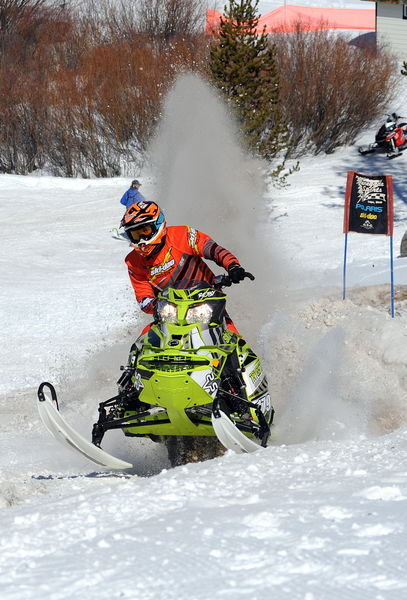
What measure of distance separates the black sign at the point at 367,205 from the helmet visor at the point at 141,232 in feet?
16.7

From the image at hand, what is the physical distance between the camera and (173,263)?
7773mm

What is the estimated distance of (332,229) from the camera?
2239 centimetres

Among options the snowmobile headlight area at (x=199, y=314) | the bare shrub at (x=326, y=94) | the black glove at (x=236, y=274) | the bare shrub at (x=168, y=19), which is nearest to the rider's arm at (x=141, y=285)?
the black glove at (x=236, y=274)

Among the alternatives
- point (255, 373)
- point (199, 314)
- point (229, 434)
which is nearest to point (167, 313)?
point (199, 314)

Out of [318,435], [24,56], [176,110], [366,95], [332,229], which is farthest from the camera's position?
[24,56]

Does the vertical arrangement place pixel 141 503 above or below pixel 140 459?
above

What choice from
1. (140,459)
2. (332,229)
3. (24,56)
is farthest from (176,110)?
(24,56)

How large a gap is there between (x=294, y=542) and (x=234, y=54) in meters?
20.8

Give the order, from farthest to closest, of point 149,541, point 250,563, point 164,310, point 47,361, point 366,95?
point 366,95, point 47,361, point 164,310, point 149,541, point 250,563

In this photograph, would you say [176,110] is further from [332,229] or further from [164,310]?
[164,310]

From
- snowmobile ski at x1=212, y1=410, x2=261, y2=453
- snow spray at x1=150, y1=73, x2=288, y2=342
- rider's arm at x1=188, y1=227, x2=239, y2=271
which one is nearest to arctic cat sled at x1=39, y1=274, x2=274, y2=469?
snowmobile ski at x1=212, y1=410, x2=261, y2=453

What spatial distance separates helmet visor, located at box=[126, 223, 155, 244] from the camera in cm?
735

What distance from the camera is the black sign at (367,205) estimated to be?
12.0m

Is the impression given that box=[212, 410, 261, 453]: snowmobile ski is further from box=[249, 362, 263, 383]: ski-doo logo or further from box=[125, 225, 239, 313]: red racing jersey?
box=[125, 225, 239, 313]: red racing jersey
